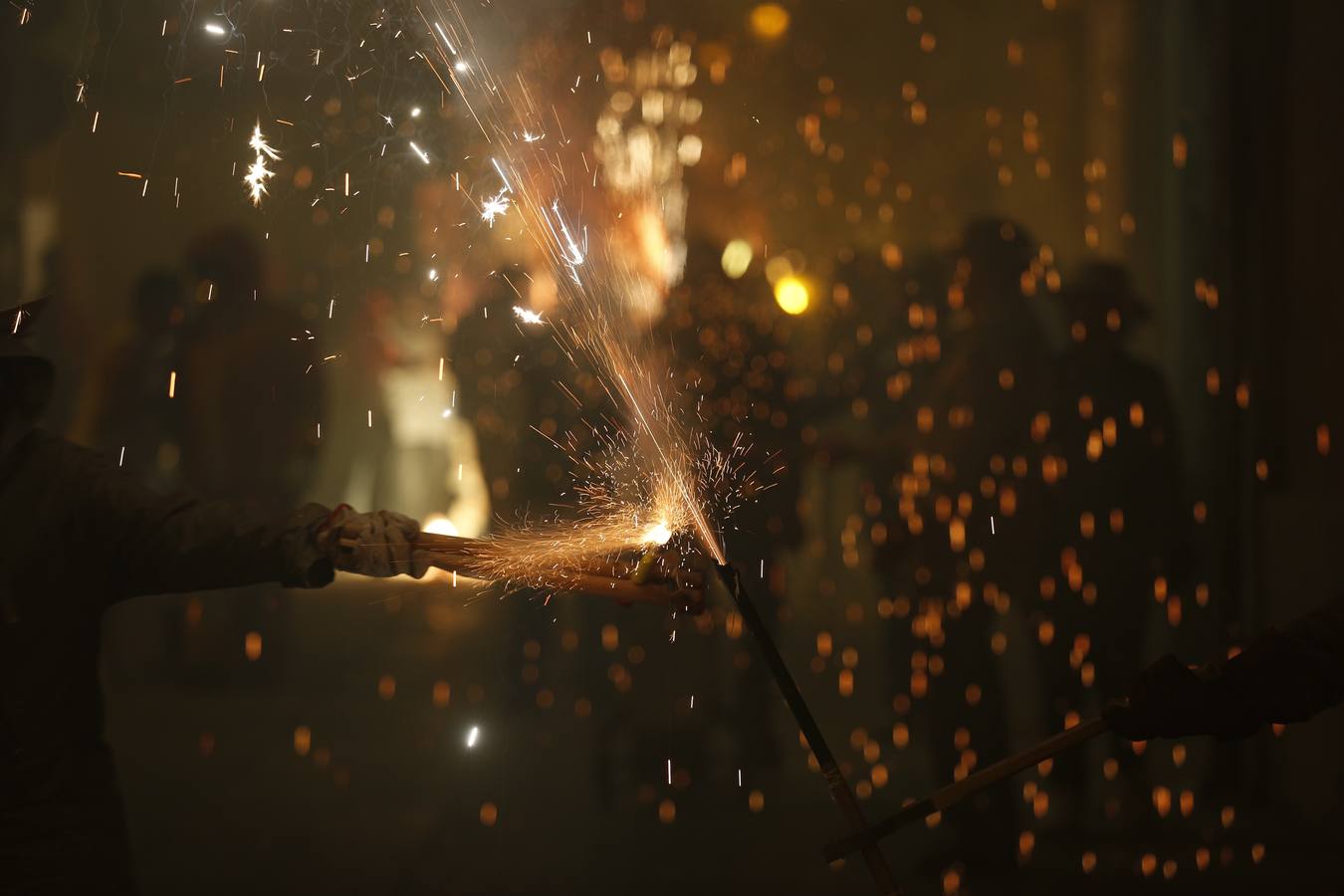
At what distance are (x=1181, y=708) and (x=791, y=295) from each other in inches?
57.4

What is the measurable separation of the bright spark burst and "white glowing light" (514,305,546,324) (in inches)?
24.4

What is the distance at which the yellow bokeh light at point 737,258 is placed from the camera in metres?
2.36

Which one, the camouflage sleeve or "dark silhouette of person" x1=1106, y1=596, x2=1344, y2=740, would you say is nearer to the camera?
"dark silhouette of person" x1=1106, y1=596, x2=1344, y2=740

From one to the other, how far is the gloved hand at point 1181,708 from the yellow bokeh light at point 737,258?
1409 millimetres

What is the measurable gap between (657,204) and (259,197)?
36.2 inches

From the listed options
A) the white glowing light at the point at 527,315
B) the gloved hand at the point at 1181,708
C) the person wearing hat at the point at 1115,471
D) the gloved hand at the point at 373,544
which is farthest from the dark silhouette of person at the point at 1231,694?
the white glowing light at the point at 527,315

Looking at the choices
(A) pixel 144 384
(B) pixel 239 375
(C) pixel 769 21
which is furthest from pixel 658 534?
(A) pixel 144 384

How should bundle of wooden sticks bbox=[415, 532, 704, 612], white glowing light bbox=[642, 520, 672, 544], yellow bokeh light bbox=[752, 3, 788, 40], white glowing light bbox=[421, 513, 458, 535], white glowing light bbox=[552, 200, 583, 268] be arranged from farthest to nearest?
white glowing light bbox=[421, 513, 458, 535]
yellow bokeh light bbox=[752, 3, 788, 40]
white glowing light bbox=[552, 200, 583, 268]
white glowing light bbox=[642, 520, 672, 544]
bundle of wooden sticks bbox=[415, 532, 704, 612]

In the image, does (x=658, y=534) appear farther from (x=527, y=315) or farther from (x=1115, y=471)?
(x=1115, y=471)

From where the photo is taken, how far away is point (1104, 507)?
2289 millimetres

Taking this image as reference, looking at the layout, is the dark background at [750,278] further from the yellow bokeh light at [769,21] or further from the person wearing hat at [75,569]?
the person wearing hat at [75,569]

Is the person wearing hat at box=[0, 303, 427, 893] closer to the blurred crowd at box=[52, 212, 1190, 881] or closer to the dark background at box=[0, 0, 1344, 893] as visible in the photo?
the dark background at box=[0, 0, 1344, 893]

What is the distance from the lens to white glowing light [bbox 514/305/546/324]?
2334mm

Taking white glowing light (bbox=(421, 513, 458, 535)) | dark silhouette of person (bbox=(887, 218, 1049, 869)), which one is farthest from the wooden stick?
white glowing light (bbox=(421, 513, 458, 535))
